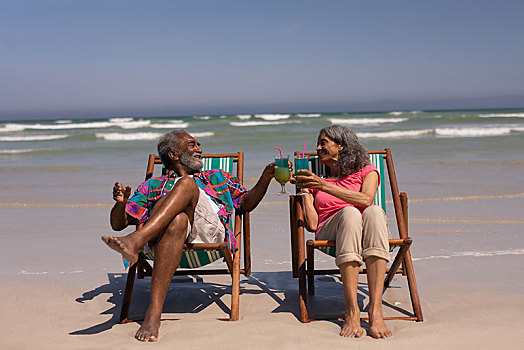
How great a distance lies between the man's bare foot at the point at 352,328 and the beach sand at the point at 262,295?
5 centimetres

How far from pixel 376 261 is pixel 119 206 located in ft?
4.81

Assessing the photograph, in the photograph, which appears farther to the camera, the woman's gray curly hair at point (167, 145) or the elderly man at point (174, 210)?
the woman's gray curly hair at point (167, 145)

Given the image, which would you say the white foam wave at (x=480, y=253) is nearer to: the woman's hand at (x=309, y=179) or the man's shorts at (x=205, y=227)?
the woman's hand at (x=309, y=179)

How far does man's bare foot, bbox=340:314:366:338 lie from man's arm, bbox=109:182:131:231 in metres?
1.38

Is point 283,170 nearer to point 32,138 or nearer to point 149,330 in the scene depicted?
point 149,330

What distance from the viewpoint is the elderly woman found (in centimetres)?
283

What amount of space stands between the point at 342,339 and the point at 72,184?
6927 millimetres

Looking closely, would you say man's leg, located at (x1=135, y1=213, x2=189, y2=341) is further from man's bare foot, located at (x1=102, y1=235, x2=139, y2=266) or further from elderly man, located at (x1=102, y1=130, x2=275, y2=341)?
man's bare foot, located at (x1=102, y1=235, x2=139, y2=266)

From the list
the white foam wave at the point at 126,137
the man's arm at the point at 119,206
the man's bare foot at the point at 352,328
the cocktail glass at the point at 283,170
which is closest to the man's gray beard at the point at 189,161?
the man's arm at the point at 119,206

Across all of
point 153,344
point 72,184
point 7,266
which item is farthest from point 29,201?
point 153,344

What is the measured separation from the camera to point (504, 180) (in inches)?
319

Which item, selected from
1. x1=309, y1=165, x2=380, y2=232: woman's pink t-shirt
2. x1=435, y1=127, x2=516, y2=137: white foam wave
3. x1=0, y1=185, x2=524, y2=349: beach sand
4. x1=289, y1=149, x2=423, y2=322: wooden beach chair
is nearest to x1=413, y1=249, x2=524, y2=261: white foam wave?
x1=0, y1=185, x2=524, y2=349: beach sand

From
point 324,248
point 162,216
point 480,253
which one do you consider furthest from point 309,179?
point 480,253

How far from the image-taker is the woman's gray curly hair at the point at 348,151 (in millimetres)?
3357
